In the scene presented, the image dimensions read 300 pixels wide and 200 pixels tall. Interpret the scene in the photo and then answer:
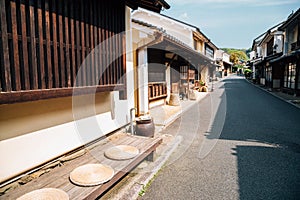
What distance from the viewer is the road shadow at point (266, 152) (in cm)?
309

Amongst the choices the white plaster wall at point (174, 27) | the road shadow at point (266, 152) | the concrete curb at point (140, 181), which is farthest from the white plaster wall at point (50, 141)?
the white plaster wall at point (174, 27)

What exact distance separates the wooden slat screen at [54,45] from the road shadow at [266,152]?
2.96 metres

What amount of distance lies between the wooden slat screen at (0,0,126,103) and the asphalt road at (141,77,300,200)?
2055 mm

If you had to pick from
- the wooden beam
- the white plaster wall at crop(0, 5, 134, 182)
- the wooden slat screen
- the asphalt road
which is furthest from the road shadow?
the wooden beam

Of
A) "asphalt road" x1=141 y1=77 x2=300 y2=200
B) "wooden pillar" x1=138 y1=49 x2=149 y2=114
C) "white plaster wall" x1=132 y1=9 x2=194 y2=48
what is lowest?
"asphalt road" x1=141 y1=77 x2=300 y2=200

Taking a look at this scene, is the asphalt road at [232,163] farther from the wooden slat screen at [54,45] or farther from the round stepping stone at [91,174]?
the wooden slat screen at [54,45]

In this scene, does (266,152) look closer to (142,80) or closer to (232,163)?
(232,163)

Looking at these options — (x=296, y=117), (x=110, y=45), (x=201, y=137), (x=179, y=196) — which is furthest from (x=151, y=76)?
(x=179, y=196)

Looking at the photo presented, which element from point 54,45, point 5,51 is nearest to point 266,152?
point 54,45

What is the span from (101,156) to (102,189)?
96 centimetres

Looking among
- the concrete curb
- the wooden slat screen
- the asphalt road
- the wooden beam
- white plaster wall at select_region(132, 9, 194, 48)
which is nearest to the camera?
the wooden beam

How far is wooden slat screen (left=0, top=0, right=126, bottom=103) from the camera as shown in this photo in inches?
85.0

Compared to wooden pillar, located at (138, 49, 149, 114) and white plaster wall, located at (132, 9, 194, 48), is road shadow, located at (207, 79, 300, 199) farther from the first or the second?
white plaster wall, located at (132, 9, 194, 48)

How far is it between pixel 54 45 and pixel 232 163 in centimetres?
375
